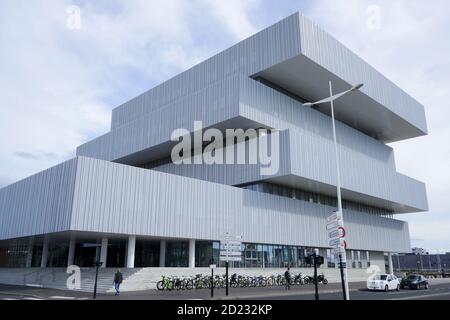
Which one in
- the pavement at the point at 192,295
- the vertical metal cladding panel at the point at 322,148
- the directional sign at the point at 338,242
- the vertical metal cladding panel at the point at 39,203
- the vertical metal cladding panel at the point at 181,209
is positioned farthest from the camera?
the vertical metal cladding panel at the point at 322,148

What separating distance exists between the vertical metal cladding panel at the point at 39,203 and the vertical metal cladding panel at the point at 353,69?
86.2 feet

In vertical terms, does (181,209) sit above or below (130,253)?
above

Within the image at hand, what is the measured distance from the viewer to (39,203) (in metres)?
32.4

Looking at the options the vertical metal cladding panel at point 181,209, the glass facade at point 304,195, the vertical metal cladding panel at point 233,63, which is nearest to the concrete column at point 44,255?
the vertical metal cladding panel at point 181,209

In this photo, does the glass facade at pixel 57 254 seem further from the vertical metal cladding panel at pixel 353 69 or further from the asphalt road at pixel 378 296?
the vertical metal cladding panel at pixel 353 69

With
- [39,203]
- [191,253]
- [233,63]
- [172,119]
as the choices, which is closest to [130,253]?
[191,253]

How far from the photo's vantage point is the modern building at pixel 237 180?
30953mm

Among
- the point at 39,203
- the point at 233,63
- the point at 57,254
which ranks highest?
the point at 233,63

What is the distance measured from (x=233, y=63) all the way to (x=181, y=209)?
20.9 m

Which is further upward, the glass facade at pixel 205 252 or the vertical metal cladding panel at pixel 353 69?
the vertical metal cladding panel at pixel 353 69

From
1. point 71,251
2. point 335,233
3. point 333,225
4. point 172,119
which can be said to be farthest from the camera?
point 172,119

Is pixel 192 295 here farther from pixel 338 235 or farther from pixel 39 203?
pixel 39 203

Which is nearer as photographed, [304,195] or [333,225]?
[333,225]
